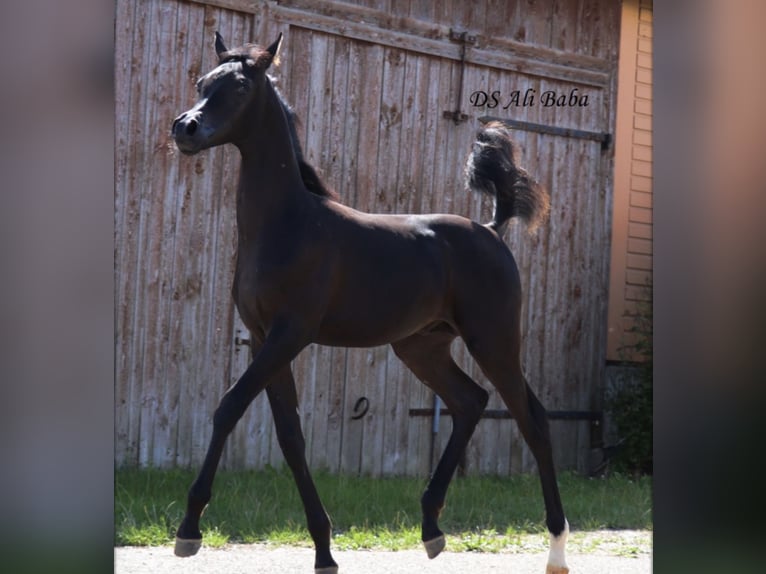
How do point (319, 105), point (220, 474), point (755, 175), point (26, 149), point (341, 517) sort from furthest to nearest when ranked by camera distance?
1. point (319, 105)
2. point (220, 474)
3. point (341, 517)
4. point (755, 175)
5. point (26, 149)

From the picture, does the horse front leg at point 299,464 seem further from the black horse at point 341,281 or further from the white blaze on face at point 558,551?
the white blaze on face at point 558,551

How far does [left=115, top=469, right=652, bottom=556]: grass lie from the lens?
13.4 ft

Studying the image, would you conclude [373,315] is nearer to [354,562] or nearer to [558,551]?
[558,551]

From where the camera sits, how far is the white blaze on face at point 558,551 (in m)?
3.31

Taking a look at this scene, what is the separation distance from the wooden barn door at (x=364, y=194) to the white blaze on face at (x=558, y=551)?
2536 millimetres

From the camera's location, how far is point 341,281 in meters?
3.04

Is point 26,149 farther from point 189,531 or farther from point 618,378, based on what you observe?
point 618,378

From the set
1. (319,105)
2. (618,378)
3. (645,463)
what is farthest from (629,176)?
(319,105)

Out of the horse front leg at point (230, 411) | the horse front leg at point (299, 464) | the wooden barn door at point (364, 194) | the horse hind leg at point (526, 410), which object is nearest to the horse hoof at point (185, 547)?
the horse front leg at point (230, 411)

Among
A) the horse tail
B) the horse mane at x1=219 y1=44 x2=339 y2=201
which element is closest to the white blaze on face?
the horse tail

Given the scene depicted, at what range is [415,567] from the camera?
3680mm

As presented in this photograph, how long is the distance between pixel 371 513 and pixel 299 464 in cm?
175

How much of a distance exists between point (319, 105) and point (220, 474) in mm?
2327

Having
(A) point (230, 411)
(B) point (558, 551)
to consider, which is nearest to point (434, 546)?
(B) point (558, 551)
